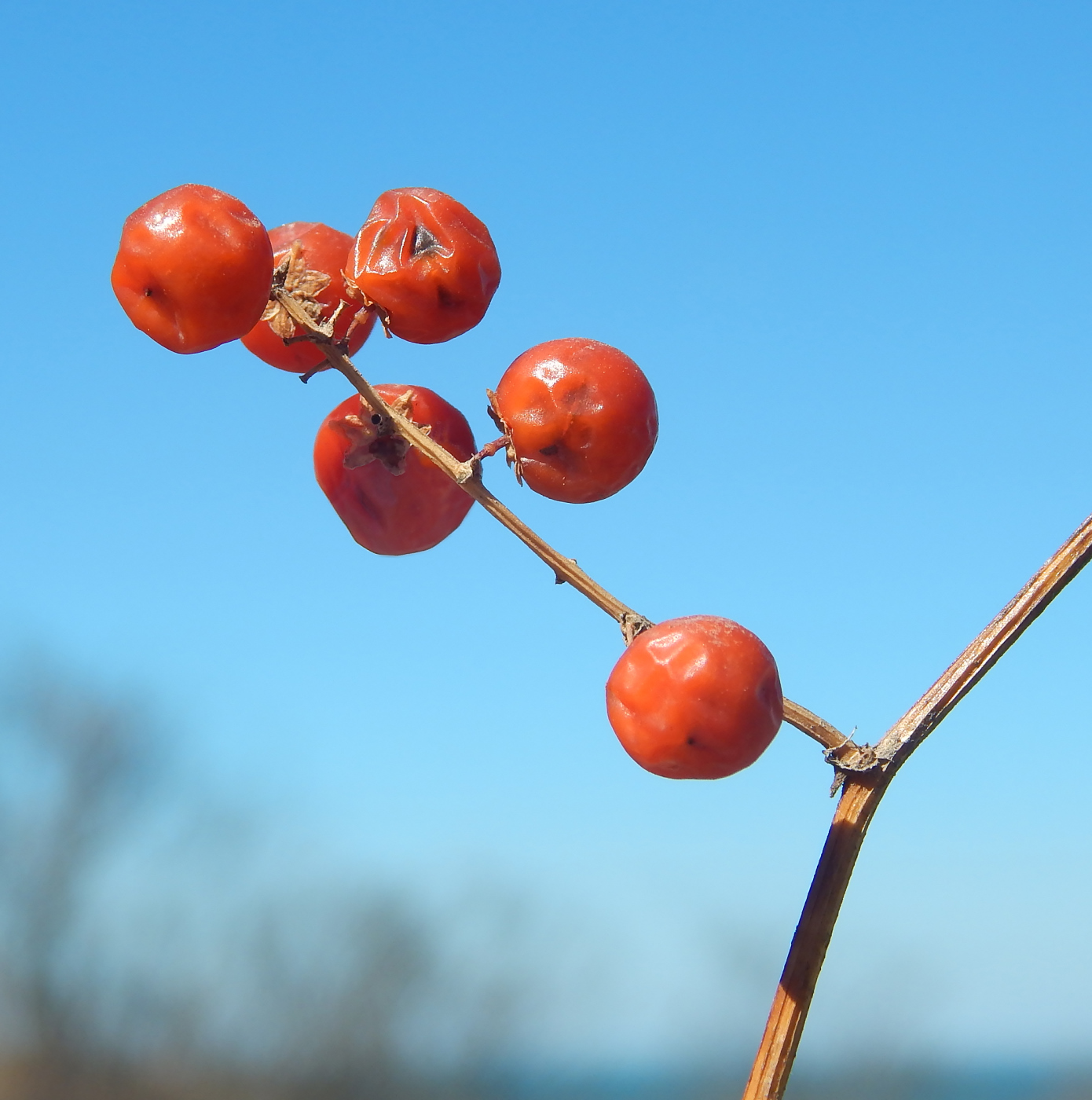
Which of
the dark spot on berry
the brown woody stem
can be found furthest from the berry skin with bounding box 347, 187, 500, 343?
the brown woody stem

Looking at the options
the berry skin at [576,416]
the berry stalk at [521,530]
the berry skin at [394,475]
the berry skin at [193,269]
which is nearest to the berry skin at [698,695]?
the berry stalk at [521,530]

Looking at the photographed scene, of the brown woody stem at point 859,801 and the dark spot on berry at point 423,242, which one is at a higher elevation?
the dark spot on berry at point 423,242

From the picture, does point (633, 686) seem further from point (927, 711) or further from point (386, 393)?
point (386, 393)

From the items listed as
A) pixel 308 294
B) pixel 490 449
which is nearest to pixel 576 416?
pixel 490 449

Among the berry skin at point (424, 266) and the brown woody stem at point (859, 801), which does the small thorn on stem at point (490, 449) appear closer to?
the berry skin at point (424, 266)

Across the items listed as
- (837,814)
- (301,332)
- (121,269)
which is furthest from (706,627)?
(121,269)

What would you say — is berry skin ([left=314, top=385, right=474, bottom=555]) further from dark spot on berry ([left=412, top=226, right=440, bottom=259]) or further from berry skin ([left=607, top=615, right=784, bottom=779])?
berry skin ([left=607, top=615, right=784, bottom=779])
